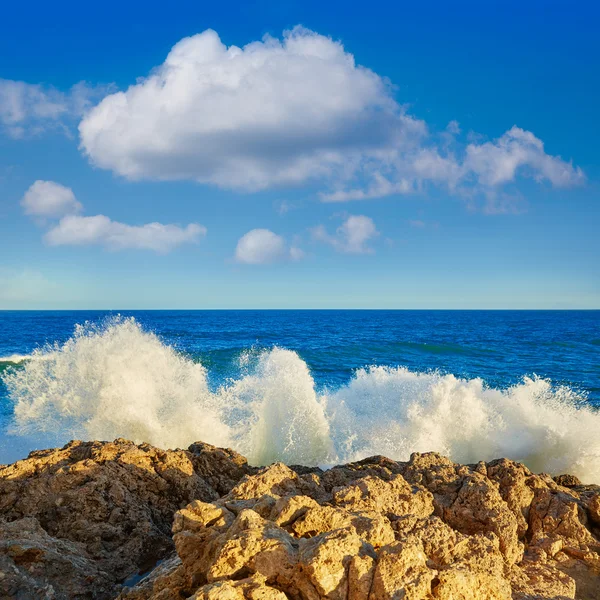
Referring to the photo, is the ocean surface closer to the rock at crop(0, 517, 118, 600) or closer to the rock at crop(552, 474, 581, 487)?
the rock at crop(552, 474, 581, 487)

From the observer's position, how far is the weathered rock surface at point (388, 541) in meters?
2.67

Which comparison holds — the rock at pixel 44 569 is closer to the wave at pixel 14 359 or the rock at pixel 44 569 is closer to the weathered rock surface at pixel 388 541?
the weathered rock surface at pixel 388 541

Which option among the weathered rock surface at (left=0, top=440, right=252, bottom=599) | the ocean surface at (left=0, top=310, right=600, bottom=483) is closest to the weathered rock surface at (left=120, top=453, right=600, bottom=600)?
the weathered rock surface at (left=0, top=440, right=252, bottom=599)

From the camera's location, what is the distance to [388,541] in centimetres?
304

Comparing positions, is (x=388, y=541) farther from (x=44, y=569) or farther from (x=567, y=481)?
(x=567, y=481)

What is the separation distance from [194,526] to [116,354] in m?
9.03

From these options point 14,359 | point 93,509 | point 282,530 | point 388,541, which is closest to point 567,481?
point 388,541

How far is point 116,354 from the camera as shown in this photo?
11.6 m

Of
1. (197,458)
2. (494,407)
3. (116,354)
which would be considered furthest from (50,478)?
(494,407)

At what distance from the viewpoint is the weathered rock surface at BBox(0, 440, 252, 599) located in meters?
3.76

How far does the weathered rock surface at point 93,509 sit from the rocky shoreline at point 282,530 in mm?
11

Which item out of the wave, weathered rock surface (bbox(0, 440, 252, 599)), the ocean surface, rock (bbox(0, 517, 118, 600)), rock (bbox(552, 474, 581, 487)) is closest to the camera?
rock (bbox(0, 517, 118, 600))

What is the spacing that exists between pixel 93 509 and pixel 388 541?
118 inches

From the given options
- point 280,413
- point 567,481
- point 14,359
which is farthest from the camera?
point 14,359
